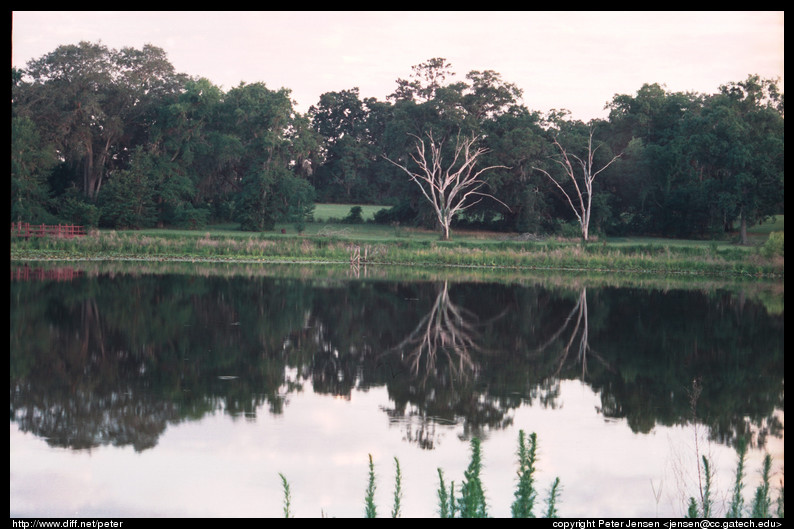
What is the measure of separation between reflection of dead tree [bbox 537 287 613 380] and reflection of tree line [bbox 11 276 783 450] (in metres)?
0.05

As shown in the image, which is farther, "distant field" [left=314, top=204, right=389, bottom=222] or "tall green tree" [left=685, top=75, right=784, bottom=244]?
"distant field" [left=314, top=204, right=389, bottom=222]

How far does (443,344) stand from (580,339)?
334 cm

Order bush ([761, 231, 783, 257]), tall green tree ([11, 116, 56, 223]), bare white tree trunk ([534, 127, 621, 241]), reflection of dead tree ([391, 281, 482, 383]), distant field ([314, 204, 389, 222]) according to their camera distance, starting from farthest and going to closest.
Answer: distant field ([314, 204, 389, 222])
bare white tree trunk ([534, 127, 621, 241])
tall green tree ([11, 116, 56, 223])
bush ([761, 231, 783, 257])
reflection of dead tree ([391, 281, 482, 383])

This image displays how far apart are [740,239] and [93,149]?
50.4m

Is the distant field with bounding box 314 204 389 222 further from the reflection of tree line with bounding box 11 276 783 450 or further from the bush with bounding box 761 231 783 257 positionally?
the reflection of tree line with bounding box 11 276 783 450

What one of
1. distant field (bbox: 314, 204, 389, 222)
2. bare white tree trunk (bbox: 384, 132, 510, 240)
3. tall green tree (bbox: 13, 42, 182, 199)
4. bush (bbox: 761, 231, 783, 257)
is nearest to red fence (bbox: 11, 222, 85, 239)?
tall green tree (bbox: 13, 42, 182, 199)

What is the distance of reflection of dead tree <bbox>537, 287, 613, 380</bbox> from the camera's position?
16562 millimetres

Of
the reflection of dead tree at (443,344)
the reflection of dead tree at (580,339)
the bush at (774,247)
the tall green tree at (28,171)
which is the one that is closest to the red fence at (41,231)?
the tall green tree at (28,171)

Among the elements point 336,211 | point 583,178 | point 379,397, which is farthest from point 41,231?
point 379,397

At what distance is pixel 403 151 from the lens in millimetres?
67188

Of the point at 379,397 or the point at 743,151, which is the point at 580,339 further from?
the point at 743,151

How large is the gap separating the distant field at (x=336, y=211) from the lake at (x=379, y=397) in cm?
4991

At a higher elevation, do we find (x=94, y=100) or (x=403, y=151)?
(x=94, y=100)

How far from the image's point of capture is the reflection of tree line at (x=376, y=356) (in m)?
12.0
